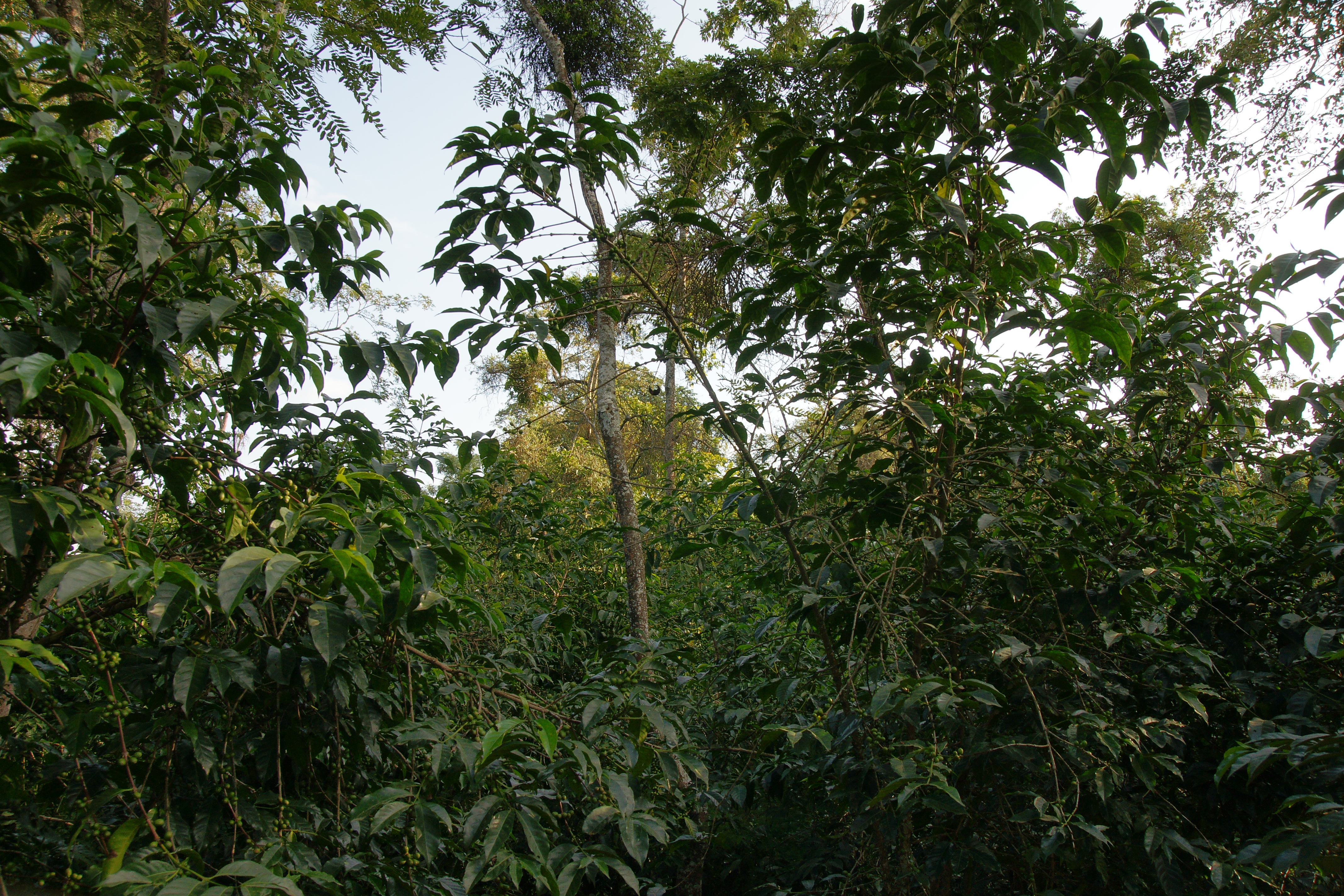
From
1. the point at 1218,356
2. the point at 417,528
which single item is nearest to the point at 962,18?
the point at 1218,356

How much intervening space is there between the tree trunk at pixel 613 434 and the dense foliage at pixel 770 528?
1464mm

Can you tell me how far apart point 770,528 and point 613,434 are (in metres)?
3.04

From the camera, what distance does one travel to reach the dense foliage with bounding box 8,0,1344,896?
1367 millimetres

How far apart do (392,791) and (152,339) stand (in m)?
1.04

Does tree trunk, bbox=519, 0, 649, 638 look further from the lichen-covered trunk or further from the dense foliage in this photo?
the dense foliage

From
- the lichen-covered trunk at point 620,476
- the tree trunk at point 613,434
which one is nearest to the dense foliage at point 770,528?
the tree trunk at point 613,434

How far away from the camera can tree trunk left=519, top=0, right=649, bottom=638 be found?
4180 millimetres

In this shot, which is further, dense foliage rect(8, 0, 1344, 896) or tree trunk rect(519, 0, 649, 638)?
tree trunk rect(519, 0, 649, 638)

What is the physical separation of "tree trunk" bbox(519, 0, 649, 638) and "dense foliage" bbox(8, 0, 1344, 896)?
57.6 inches

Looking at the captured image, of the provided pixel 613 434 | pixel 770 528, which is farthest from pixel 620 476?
pixel 770 528

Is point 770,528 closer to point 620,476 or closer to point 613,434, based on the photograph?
point 620,476

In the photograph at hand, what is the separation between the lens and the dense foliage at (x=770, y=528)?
53.8 inches

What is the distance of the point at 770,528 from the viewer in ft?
6.11

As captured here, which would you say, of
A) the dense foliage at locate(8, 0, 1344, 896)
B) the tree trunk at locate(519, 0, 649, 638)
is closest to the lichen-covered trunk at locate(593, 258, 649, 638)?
the tree trunk at locate(519, 0, 649, 638)
